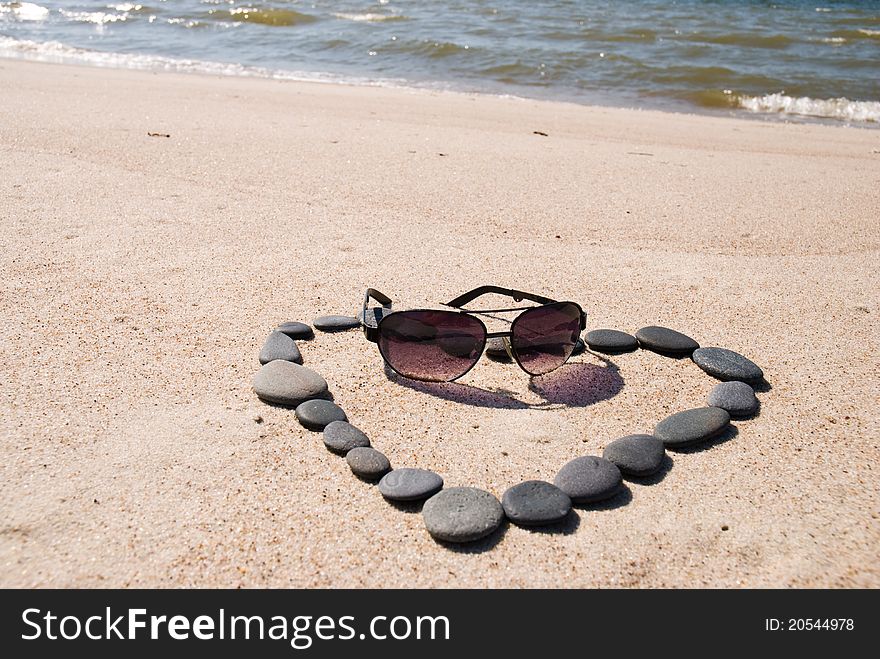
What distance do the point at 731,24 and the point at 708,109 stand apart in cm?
583

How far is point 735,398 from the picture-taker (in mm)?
2271

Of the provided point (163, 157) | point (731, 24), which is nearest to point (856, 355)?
point (163, 157)

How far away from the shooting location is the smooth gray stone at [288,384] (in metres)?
2.21

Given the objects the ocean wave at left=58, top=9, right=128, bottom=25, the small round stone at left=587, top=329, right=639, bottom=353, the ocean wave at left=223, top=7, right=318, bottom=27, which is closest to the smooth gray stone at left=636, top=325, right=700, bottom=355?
the small round stone at left=587, top=329, right=639, bottom=353

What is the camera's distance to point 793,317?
9.57ft

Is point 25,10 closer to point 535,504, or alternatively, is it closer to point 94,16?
point 94,16

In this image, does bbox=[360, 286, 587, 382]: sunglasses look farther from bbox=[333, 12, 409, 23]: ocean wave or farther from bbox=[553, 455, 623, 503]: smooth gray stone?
bbox=[333, 12, 409, 23]: ocean wave

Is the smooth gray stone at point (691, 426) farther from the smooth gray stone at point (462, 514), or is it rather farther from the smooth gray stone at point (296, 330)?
the smooth gray stone at point (296, 330)

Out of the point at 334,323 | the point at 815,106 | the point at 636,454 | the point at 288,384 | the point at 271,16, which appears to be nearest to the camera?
the point at 636,454

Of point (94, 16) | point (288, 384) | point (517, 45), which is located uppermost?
point (94, 16)

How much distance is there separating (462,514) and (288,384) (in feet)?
2.45

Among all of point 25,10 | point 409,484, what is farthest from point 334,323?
point 25,10

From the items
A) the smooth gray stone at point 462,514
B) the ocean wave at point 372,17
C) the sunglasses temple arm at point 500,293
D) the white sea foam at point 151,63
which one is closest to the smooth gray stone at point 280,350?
the sunglasses temple arm at point 500,293
